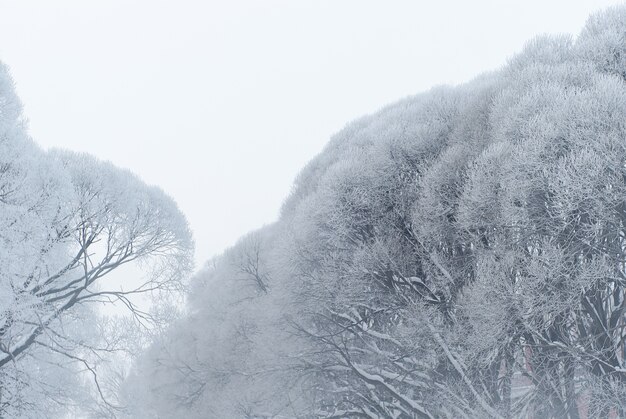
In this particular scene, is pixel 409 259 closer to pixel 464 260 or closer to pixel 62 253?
pixel 464 260

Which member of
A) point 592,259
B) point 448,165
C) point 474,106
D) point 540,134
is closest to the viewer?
point 592,259

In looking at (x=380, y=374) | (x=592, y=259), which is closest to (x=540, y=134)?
(x=592, y=259)

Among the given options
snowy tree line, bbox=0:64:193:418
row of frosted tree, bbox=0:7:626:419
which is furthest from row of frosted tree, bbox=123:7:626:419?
snowy tree line, bbox=0:64:193:418

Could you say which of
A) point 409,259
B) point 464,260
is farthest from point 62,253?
point 464,260

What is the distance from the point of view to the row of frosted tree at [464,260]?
12.5m

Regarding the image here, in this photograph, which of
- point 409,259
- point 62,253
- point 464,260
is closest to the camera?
point 62,253

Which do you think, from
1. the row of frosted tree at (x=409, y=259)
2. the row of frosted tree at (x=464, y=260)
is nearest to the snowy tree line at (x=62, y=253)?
the row of frosted tree at (x=409, y=259)

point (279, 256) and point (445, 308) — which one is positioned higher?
point (279, 256)

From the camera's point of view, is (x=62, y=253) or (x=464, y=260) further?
(x=464, y=260)

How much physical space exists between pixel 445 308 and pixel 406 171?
356 centimetres

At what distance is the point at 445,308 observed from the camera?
1634 centimetres

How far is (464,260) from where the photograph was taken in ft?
52.6

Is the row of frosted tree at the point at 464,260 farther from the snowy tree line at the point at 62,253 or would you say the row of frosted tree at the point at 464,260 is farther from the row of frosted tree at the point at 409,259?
the snowy tree line at the point at 62,253

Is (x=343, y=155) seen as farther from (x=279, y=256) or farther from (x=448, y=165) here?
(x=448, y=165)
